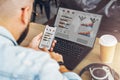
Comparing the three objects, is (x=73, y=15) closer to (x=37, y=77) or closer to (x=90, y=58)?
(x=90, y=58)

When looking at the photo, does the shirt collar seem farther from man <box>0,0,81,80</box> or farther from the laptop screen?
the laptop screen

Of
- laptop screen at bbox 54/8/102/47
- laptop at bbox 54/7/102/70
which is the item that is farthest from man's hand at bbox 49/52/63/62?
laptop screen at bbox 54/8/102/47

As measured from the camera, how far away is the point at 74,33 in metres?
1.49

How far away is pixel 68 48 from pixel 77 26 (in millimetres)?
120

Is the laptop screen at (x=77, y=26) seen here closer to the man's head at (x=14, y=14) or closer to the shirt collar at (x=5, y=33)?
the man's head at (x=14, y=14)

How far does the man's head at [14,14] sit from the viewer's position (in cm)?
105

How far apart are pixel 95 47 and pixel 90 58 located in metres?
0.08

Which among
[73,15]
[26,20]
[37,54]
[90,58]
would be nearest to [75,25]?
[73,15]

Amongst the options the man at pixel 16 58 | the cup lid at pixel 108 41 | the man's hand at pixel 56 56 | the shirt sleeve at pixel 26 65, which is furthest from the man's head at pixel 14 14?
the cup lid at pixel 108 41

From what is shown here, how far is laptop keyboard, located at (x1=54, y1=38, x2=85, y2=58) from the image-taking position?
1.42 metres

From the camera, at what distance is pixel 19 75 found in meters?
0.90

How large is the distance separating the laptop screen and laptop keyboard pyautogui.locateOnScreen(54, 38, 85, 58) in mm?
23

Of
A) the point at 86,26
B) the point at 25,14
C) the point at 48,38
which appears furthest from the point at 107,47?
the point at 25,14

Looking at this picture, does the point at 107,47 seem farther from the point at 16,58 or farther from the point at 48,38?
the point at 16,58
